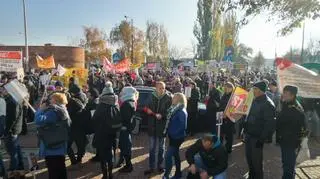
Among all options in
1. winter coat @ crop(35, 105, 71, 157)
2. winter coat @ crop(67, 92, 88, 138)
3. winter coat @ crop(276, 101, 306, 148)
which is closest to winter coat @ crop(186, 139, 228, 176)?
winter coat @ crop(276, 101, 306, 148)

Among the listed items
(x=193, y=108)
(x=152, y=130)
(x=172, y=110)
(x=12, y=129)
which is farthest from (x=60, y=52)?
(x=172, y=110)

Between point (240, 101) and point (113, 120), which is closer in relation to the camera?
point (113, 120)

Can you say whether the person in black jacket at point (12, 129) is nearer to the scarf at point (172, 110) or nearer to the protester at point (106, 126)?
the protester at point (106, 126)

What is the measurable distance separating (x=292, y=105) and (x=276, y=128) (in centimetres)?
52

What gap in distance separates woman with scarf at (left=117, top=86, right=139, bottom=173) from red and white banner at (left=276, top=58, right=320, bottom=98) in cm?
328

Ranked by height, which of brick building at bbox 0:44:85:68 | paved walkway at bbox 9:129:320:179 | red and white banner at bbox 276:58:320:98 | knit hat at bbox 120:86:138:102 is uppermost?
brick building at bbox 0:44:85:68

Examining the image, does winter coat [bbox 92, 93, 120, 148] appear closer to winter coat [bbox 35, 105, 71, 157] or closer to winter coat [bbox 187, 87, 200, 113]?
winter coat [bbox 35, 105, 71, 157]

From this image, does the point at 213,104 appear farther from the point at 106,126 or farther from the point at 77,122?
the point at 106,126

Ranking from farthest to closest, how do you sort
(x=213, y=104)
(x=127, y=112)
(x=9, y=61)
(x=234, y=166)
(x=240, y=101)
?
(x=9, y=61), (x=213, y=104), (x=234, y=166), (x=127, y=112), (x=240, y=101)

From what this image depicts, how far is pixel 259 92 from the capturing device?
25.5 ft

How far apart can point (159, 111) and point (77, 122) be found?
201cm

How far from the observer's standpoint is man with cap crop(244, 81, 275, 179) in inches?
298

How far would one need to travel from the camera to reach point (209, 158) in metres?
6.76

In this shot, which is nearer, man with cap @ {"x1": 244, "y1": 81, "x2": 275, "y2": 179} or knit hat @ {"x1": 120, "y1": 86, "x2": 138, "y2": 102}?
man with cap @ {"x1": 244, "y1": 81, "x2": 275, "y2": 179}
